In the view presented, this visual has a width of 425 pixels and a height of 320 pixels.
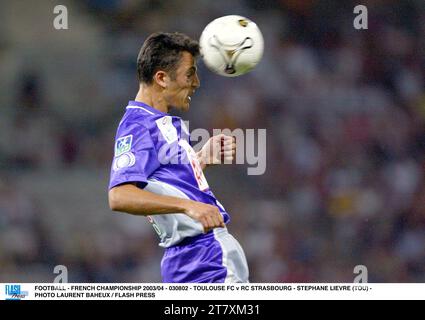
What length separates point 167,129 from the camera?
4.65 m

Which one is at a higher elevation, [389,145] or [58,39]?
[58,39]

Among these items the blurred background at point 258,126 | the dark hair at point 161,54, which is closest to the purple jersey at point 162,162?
the dark hair at point 161,54

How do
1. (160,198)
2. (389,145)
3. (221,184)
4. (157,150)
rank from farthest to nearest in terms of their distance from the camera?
(389,145), (221,184), (157,150), (160,198)

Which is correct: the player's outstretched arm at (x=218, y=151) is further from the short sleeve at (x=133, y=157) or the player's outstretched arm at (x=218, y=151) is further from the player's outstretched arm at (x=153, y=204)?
the player's outstretched arm at (x=153, y=204)

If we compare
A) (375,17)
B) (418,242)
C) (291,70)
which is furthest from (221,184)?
(375,17)

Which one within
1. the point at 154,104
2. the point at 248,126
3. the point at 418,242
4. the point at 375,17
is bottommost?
the point at 418,242

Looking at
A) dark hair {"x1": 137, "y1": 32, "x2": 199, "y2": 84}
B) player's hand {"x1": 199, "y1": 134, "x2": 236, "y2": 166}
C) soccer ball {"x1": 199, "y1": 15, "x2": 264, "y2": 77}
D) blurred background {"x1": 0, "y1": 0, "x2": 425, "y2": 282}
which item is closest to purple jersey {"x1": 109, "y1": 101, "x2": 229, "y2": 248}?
dark hair {"x1": 137, "y1": 32, "x2": 199, "y2": 84}

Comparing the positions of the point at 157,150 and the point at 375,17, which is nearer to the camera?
the point at 157,150

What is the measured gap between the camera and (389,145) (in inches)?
370

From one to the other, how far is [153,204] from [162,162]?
414mm

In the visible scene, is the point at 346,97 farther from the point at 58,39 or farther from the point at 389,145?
the point at 58,39

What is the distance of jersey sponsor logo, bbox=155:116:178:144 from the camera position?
182 inches

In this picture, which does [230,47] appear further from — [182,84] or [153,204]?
[153,204]

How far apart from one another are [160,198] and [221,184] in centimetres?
452
